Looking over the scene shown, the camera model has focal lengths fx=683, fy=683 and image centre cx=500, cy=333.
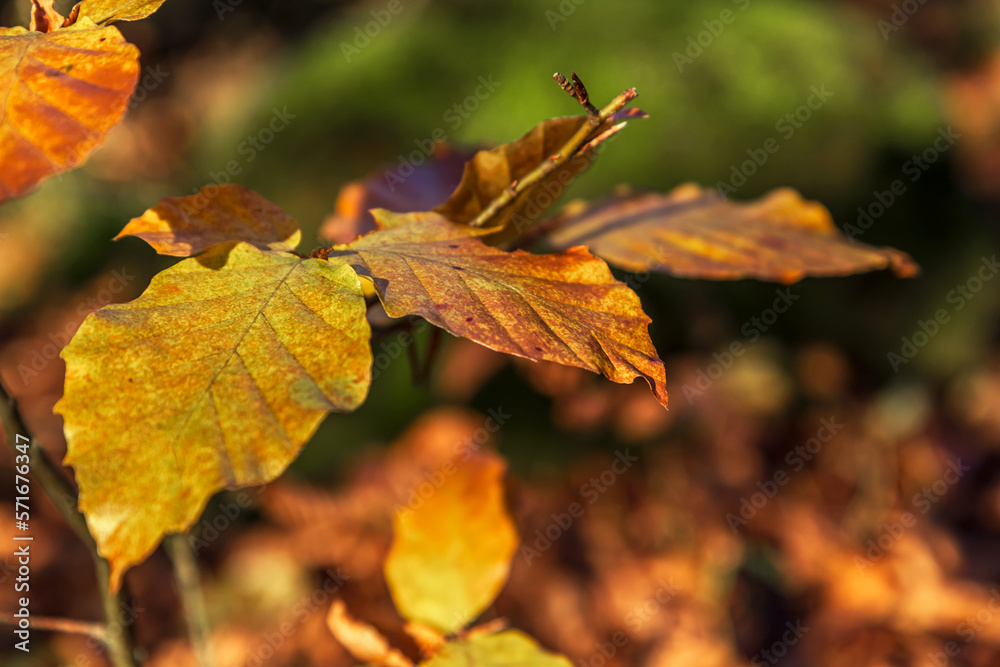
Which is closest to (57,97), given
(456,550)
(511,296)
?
(511,296)

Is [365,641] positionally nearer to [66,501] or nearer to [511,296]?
[66,501]

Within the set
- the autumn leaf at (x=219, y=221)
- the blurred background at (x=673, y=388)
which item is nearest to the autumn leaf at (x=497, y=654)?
the autumn leaf at (x=219, y=221)

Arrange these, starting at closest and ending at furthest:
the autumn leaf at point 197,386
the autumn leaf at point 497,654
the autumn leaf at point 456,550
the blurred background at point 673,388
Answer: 1. the autumn leaf at point 197,386
2. the autumn leaf at point 497,654
3. the autumn leaf at point 456,550
4. the blurred background at point 673,388

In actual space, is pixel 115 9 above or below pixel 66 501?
above

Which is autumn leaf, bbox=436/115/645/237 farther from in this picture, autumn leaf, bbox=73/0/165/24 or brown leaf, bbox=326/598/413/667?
brown leaf, bbox=326/598/413/667

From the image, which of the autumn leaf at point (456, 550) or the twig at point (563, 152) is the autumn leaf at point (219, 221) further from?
the autumn leaf at point (456, 550)

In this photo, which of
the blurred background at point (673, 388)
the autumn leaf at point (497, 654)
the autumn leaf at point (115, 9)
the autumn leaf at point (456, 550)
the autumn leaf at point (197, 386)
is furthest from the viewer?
the blurred background at point (673, 388)
